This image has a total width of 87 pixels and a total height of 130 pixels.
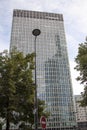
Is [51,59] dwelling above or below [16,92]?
above

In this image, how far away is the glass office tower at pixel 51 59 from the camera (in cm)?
10147

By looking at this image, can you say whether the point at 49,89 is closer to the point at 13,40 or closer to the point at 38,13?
the point at 13,40

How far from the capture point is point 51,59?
116 metres

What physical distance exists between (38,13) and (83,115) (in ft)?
328

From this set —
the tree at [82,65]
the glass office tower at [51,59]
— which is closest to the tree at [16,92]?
the tree at [82,65]

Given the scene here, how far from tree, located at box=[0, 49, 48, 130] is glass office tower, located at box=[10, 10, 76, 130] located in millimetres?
81715

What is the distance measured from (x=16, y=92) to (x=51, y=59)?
97.8 metres

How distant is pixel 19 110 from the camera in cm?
1720

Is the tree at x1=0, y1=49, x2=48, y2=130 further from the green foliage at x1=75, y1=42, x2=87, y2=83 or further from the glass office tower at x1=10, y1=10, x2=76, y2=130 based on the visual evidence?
the glass office tower at x1=10, y1=10, x2=76, y2=130

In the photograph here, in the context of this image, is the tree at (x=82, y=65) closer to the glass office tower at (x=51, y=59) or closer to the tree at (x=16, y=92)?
the tree at (x=16, y=92)

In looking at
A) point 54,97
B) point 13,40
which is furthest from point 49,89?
point 13,40

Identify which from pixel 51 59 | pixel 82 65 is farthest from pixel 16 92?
pixel 51 59

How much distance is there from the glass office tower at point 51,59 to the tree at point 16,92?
81715 mm

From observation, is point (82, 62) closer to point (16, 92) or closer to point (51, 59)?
point (16, 92)
